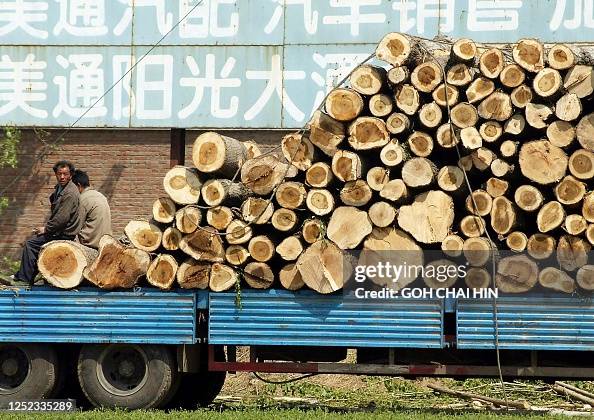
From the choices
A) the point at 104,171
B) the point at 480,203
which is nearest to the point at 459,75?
the point at 480,203

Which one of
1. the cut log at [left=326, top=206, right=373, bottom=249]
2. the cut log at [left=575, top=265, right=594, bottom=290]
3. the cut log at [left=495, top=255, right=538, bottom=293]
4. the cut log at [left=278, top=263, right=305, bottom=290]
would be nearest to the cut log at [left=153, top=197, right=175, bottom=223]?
the cut log at [left=278, top=263, right=305, bottom=290]

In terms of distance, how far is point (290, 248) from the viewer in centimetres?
1227

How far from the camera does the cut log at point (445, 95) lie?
12094 mm

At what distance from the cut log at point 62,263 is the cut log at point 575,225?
4.95 m

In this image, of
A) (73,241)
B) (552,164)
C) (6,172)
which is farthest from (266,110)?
(552,164)

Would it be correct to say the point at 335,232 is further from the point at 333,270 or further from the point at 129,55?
the point at 129,55

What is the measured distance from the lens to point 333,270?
12148mm

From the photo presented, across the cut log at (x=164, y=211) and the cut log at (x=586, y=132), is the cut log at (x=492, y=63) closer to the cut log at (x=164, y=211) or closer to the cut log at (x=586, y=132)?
the cut log at (x=586, y=132)

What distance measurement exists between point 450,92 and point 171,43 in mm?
7863

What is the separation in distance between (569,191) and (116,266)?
185 inches

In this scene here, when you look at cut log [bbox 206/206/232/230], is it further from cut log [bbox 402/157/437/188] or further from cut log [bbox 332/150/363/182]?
cut log [bbox 402/157/437/188]

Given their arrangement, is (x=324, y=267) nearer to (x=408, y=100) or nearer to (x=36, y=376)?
(x=408, y=100)

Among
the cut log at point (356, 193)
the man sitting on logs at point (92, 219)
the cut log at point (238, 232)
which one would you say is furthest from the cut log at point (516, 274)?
the man sitting on logs at point (92, 219)

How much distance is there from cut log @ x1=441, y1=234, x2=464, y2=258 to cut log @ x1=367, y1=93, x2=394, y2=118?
4.64 ft
